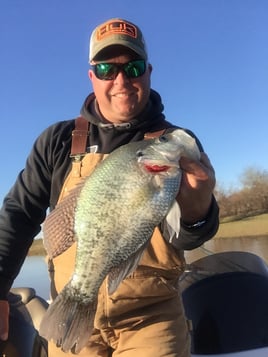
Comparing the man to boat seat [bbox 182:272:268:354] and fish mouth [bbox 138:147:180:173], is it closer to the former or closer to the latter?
fish mouth [bbox 138:147:180:173]

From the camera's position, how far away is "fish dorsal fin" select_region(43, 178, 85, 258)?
2553 millimetres

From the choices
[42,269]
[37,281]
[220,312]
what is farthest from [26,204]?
[42,269]

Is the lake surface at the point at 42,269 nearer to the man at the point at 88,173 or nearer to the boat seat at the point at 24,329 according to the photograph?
the boat seat at the point at 24,329

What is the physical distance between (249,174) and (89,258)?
38253 millimetres

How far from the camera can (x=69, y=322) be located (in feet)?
8.09

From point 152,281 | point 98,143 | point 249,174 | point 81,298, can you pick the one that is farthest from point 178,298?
point 249,174

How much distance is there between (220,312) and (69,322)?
1.92 metres

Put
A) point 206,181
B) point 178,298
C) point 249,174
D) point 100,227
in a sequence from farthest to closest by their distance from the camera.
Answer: point 249,174, point 178,298, point 206,181, point 100,227

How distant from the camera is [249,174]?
3944 cm

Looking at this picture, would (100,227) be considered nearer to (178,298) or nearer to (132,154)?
(132,154)

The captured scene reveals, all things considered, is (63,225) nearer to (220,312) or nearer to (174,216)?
(174,216)

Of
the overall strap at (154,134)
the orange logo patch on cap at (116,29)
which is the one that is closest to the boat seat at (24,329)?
the overall strap at (154,134)

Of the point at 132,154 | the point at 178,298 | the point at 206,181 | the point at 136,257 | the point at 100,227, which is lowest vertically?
the point at 178,298

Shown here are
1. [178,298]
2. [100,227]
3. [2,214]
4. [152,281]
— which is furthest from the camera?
[2,214]
